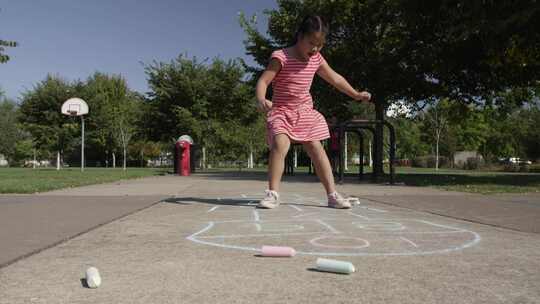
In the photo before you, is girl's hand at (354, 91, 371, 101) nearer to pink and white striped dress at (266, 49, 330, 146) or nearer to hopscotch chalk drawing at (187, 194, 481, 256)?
pink and white striped dress at (266, 49, 330, 146)

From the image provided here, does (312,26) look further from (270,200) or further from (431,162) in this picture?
(431,162)

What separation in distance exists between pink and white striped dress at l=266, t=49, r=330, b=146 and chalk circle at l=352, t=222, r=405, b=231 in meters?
1.29

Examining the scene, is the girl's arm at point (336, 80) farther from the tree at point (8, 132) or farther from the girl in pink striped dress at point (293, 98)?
the tree at point (8, 132)

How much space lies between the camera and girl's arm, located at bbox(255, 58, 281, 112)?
5012mm

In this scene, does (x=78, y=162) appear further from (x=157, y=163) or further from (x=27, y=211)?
(x=27, y=211)

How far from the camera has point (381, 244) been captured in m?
3.38

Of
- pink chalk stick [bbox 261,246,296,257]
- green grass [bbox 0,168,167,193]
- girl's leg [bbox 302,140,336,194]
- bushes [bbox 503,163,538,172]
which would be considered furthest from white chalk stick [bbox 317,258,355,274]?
bushes [bbox 503,163,538,172]

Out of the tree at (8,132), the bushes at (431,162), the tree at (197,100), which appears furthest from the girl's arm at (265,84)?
the tree at (8,132)

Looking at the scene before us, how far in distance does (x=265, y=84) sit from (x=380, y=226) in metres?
2.00

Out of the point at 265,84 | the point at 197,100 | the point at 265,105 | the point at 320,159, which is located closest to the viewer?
the point at 265,105

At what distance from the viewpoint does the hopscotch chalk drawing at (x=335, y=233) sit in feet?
10.6

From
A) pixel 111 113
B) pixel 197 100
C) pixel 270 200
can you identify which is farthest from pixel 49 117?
pixel 270 200

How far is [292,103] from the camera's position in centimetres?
527

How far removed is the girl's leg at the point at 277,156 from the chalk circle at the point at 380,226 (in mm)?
1243
